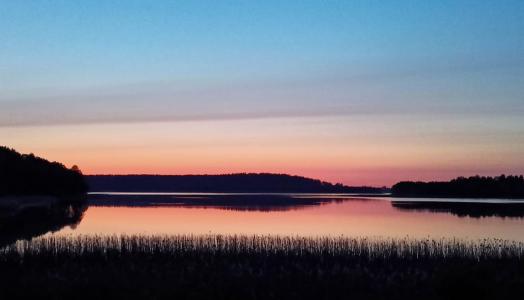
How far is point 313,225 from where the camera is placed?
153 ft

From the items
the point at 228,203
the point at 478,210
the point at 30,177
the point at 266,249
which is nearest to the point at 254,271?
the point at 266,249

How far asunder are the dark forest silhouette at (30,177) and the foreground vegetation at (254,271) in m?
70.0

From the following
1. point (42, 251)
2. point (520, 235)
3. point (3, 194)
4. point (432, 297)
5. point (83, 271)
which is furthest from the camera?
point (3, 194)

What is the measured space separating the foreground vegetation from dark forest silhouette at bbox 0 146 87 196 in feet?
230

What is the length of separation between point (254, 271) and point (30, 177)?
89095 millimetres

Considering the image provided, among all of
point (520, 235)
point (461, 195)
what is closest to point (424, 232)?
point (520, 235)

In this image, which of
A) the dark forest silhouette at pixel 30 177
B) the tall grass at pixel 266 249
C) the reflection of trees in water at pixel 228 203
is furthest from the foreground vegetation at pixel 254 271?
the dark forest silhouette at pixel 30 177

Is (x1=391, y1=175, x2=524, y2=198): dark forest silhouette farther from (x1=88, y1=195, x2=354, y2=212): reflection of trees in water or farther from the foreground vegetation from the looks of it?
the foreground vegetation

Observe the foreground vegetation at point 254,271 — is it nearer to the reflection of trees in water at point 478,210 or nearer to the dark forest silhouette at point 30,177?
the reflection of trees in water at point 478,210

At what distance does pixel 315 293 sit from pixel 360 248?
926 centimetres

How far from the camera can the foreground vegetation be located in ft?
49.1

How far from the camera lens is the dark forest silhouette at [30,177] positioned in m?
A: 93.9

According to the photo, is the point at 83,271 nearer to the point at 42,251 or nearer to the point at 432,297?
the point at 42,251

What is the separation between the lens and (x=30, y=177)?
331ft
